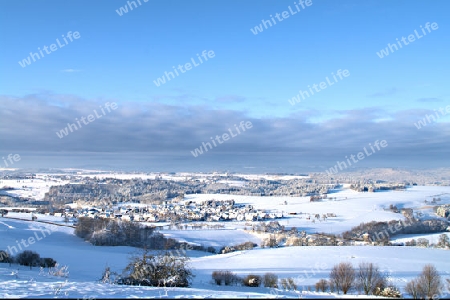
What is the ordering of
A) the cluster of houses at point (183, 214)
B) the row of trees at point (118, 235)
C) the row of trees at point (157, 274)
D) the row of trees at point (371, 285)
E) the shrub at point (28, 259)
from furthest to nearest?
the cluster of houses at point (183, 214) → the row of trees at point (118, 235) → the shrub at point (28, 259) → the row of trees at point (371, 285) → the row of trees at point (157, 274)

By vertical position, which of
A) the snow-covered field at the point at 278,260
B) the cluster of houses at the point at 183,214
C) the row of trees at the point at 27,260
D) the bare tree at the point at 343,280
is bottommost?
the snow-covered field at the point at 278,260

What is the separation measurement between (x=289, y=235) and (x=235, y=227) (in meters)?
15.5

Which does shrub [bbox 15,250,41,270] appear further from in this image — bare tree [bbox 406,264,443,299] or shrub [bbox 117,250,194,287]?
bare tree [bbox 406,264,443,299]

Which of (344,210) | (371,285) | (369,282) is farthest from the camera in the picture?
(344,210)

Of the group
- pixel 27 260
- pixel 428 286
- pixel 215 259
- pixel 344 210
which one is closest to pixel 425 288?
pixel 428 286

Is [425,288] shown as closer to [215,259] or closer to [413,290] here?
[413,290]

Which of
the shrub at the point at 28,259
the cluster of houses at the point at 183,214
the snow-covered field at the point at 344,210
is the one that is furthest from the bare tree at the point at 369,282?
the cluster of houses at the point at 183,214

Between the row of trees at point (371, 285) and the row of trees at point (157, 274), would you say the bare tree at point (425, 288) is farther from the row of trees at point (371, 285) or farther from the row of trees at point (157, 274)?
the row of trees at point (157, 274)

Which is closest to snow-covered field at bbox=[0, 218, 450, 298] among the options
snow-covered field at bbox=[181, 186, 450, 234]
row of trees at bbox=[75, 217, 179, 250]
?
row of trees at bbox=[75, 217, 179, 250]

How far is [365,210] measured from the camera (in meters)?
99.1

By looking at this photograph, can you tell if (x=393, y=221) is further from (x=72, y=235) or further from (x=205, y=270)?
(x=72, y=235)

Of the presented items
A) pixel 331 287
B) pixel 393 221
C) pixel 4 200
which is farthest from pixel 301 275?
pixel 4 200

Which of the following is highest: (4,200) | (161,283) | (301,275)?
(4,200)

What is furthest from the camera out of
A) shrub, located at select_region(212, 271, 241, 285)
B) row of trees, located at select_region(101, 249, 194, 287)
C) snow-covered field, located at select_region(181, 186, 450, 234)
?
snow-covered field, located at select_region(181, 186, 450, 234)
